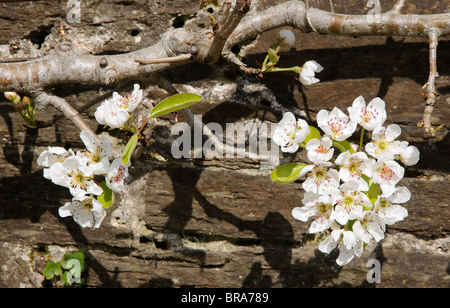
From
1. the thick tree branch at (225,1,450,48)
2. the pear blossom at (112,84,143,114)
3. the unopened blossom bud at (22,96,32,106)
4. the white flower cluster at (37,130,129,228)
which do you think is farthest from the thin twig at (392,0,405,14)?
the unopened blossom bud at (22,96,32,106)

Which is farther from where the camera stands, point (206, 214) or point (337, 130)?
point (206, 214)

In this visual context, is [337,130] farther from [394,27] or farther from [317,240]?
[317,240]

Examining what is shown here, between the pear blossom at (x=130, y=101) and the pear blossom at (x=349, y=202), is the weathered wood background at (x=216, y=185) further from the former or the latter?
the pear blossom at (x=349, y=202)

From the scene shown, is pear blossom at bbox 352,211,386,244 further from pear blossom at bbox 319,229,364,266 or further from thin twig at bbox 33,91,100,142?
thin twig at bbox 33,91,100,142

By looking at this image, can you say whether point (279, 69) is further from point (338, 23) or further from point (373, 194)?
point (373, 194)

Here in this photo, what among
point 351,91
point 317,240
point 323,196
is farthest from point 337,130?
point 317,240

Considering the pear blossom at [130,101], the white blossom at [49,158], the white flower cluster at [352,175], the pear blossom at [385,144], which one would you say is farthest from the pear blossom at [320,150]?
the white blossom at [49,158]

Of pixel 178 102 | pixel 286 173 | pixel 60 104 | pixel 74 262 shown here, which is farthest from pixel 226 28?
pixel 74 262
